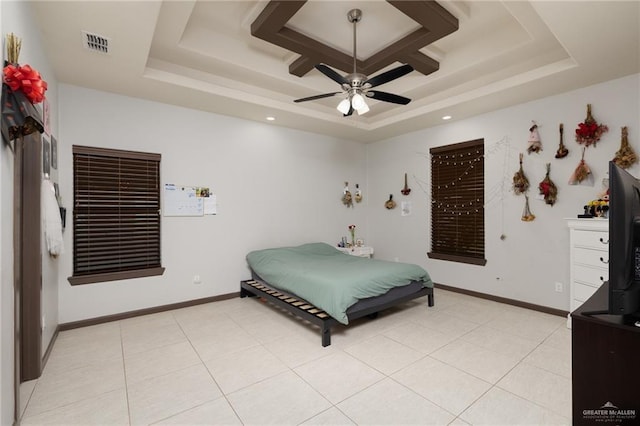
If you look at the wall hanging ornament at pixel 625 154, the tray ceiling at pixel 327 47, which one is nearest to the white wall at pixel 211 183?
the tray ceiling at pixel 327 47

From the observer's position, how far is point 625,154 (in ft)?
10.6

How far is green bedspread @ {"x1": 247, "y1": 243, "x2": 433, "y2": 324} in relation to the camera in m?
3.10

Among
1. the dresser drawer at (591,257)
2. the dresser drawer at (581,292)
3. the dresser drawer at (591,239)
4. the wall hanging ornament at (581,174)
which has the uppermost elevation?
the wall hanging ornament at (581,174)

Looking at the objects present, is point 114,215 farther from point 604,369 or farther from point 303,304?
point 604,369

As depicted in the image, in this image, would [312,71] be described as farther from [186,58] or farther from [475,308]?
[475,308]

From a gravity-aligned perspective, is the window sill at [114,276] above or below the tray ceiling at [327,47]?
below

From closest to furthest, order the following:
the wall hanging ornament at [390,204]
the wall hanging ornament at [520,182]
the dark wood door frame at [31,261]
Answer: the dark wood door frame at [31,261] → the wall hanging ornament at [520,182] → the wall hanging ornament at [390,204]

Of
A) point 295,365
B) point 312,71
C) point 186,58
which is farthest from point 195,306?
point 312,71

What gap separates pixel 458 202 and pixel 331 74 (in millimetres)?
3095

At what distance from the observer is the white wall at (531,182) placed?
3.45 m

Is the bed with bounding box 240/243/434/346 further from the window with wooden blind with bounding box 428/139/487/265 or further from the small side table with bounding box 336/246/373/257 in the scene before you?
the window with wooden blind with bounding box 428/139/487/265

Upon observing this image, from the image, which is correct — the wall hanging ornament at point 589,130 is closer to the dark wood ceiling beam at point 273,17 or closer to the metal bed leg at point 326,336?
the dark wood ceiling beam at point 273,17

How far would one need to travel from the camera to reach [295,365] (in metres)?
2.63

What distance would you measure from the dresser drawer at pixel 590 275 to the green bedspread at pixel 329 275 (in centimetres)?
152
